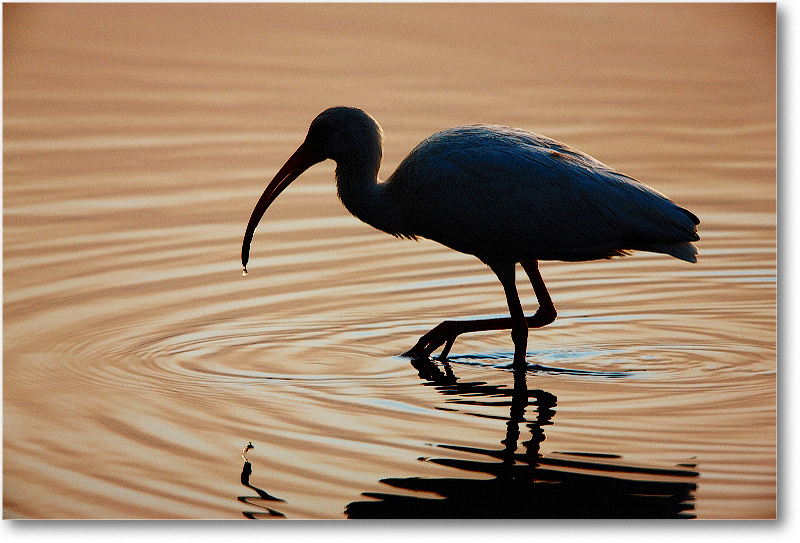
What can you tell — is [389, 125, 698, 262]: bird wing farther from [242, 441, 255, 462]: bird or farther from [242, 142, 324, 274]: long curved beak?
[242, 441, 255, 462]: bird

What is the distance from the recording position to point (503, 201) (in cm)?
652

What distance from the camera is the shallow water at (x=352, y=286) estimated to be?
5.55 meters

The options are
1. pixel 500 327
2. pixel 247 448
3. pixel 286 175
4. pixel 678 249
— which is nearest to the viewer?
pixel 247 448

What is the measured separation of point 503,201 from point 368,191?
33.9 inches

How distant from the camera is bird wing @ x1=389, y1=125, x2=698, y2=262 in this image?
253 inches

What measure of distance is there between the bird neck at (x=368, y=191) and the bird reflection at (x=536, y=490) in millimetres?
1666

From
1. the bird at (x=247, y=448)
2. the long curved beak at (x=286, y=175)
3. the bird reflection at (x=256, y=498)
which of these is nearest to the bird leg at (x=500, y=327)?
the long curved beak at (x=286, y=175)

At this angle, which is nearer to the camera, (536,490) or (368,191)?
(536,490)

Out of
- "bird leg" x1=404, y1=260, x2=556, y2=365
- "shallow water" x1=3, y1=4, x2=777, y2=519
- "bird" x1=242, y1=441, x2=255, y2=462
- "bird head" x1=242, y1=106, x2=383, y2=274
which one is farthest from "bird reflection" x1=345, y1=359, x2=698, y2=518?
"bird head" x1=242, y1=106, x2=383, y2=274

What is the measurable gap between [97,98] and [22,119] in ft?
2.78

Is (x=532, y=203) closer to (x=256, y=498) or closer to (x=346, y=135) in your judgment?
(x=346, y=135)

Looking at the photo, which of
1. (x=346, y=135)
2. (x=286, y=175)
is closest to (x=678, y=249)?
(x=346, y=135)

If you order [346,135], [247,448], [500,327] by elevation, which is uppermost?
[346,135]

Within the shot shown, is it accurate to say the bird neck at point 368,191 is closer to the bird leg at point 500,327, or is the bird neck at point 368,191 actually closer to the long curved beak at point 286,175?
the long curved beak at point 286,175
